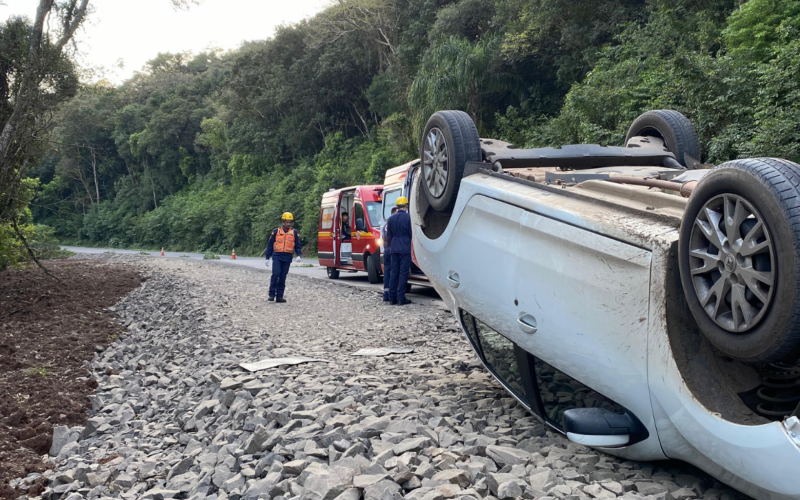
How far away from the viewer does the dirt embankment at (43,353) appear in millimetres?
5910

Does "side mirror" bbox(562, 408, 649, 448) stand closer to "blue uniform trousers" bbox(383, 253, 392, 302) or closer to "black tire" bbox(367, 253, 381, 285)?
"blue uniform trousers" bbox(383, 253, 392, 302)

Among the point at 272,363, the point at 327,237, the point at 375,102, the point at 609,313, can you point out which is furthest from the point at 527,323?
the point at 375,102

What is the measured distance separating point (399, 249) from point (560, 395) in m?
8.43

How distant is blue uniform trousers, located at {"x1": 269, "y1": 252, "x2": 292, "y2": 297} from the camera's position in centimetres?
1239

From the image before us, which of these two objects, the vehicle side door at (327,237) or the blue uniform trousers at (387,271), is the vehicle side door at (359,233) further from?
the blue uniform trousers at (387,271)

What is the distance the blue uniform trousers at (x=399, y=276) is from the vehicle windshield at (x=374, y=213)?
3.79m

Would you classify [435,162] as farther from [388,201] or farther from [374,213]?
[374,213]

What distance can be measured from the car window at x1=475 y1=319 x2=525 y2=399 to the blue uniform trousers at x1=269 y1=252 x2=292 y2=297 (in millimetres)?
8249

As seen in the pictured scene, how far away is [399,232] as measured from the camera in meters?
12.0

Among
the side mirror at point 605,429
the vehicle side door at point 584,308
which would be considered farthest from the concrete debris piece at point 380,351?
the side mirror at point 605,429

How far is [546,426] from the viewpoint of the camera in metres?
4.04

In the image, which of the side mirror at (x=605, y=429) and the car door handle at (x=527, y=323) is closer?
the side mirror at (x=605, y=429)

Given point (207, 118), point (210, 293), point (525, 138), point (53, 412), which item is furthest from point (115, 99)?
point (53, 412)

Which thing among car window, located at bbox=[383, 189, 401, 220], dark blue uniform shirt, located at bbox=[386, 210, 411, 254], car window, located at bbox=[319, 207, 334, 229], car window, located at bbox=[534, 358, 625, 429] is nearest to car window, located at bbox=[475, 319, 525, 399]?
car window, located at bbox=[534, 358, 625, 429]
